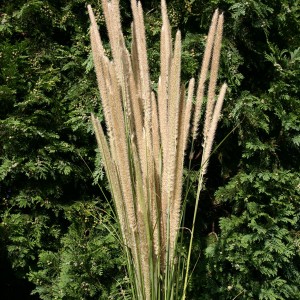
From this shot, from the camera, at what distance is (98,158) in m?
2.17

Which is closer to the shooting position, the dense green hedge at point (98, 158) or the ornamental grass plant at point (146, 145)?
the ornamental grass plant at point (146, 145)

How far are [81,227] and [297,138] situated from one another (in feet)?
3.86

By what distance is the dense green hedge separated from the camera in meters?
2.13

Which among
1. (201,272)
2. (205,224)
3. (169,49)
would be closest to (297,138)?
(205,224)

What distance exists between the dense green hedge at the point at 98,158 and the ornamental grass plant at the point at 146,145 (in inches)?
34.6

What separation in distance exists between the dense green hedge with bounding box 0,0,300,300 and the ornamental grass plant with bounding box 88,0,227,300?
0.88 metres

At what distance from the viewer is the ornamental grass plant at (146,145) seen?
1.16 metres

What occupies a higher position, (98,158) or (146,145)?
(146,145)

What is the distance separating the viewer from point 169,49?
Answer: 1198 mm

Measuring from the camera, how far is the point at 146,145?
4.04ft

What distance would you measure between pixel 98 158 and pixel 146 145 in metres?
A: 0.97

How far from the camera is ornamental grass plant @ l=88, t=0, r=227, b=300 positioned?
116 centimetres

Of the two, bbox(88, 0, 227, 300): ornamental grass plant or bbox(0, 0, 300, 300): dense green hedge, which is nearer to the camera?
bbox(88, 0, 227, 300): ornamental grass plant

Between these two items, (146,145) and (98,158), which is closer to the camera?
(146,145)
